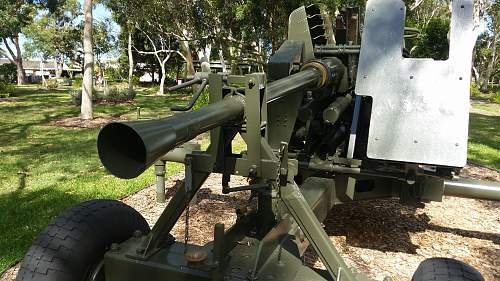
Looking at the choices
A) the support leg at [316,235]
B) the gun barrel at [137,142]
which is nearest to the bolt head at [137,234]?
the support leg at [316,235]

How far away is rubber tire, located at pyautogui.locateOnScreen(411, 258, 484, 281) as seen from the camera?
236 centimetres

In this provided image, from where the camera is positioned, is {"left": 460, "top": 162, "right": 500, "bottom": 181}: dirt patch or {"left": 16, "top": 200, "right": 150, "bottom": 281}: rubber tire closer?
{"left": 16, "top": 200, "right": 150, "bottom": 281}: rubber tire

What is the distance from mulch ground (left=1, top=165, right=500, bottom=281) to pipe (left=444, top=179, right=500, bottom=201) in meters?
0.73

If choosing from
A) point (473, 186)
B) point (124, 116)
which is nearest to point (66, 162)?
point (473, 186)

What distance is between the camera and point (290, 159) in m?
2.53

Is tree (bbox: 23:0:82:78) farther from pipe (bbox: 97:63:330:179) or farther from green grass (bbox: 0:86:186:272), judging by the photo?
pipe (bbox: 97:63:330:179)

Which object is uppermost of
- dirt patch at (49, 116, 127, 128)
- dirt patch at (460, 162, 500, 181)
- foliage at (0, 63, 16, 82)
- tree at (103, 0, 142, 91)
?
tree at (103, 0, 142, 91)

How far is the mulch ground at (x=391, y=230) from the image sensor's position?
14.0 feet

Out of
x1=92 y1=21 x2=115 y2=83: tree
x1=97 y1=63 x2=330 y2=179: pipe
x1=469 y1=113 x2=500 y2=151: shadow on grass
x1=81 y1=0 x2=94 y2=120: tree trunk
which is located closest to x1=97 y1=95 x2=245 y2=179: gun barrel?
x1=97 y1=63 x2=330 y2=179: pipe

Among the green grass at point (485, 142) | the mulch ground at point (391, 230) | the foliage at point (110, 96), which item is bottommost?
the mulch ground at point (391, 230)

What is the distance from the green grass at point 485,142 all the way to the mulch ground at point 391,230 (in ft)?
11.2

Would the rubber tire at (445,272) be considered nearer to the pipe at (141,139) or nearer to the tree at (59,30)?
the pipe at (141,139)

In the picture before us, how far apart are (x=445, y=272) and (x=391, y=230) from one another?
2.82 meters

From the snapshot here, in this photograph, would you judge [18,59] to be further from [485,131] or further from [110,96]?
[485,131]
